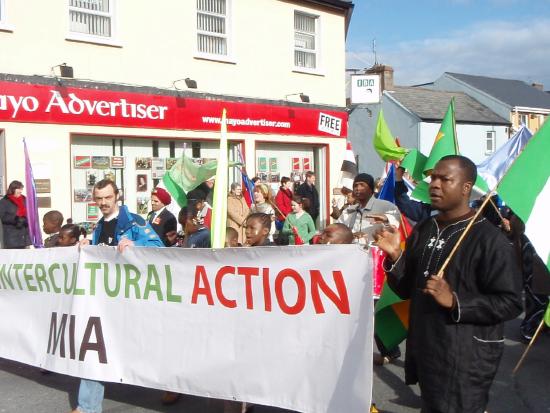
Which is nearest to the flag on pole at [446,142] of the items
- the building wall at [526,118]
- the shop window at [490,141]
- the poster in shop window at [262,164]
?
the poster in shop window at [262,164]

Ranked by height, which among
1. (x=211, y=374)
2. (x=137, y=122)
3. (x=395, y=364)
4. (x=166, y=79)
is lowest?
(x=395, y=364)

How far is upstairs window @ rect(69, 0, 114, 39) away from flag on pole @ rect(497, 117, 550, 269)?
37.1ft

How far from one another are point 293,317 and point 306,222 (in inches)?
197

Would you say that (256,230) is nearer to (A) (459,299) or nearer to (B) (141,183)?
(A) (459,299)

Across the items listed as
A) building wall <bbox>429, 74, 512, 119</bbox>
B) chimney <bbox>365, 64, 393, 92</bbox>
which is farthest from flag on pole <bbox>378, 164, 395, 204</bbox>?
building wall <bbox>429, 74, 512, 119</bbox>

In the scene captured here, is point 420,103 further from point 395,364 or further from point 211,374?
point 211,374

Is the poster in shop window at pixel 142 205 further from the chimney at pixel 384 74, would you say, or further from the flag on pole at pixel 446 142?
the chimney at pixel 384 74

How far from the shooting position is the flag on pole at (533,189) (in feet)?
12.6

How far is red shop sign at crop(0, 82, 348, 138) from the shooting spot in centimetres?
1241

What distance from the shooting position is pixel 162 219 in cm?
784

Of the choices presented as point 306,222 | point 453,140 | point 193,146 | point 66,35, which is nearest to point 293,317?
point 453,140

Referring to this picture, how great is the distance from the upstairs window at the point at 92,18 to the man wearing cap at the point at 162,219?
6805 millimetres

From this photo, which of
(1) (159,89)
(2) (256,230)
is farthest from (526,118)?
(2) (256,230)

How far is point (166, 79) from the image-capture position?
48.5 ft
